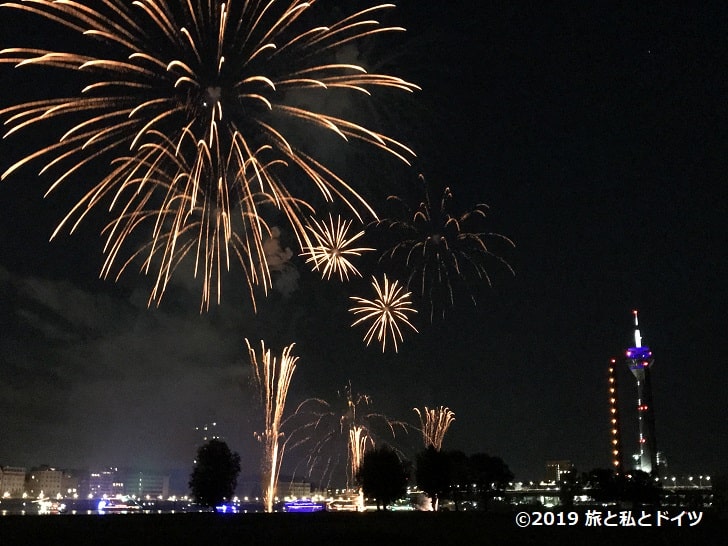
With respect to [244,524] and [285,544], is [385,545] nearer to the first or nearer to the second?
[285,544]

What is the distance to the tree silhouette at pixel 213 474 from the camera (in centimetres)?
7656

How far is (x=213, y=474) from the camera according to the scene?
76875 millimetres

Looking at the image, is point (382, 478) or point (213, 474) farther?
point (382, 478)

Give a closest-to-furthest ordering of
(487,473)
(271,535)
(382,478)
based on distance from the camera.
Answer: (271,535) → (382,478) → (487,473)

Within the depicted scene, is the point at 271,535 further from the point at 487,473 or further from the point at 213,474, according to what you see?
the point at 487,473

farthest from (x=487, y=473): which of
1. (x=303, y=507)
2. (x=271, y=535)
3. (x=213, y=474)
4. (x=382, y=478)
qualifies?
(x=271, y=535)

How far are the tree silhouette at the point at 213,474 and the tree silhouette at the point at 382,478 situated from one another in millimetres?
14385

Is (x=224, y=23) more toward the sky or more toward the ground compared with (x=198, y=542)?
more toward the sky

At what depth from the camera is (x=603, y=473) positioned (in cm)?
13062

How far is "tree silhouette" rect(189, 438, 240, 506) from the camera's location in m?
76.6

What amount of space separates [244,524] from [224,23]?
1021 inches

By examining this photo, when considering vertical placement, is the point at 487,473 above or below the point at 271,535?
below

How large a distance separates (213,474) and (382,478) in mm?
18717

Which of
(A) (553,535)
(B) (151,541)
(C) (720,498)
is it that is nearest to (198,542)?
(B) (151,541)
